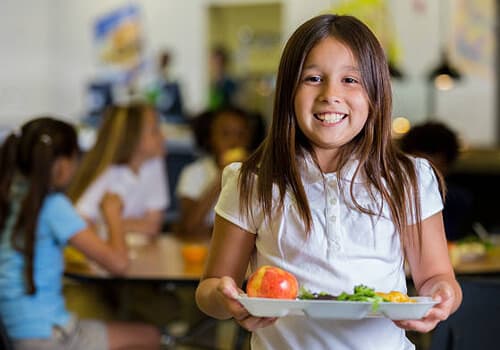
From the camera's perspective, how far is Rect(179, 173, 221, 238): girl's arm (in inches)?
140

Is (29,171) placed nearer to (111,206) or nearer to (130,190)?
(111,206)

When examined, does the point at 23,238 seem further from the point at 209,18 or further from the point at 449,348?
the point at 209,18

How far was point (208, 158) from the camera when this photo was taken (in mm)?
4012

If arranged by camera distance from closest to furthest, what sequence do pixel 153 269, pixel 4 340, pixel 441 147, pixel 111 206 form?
pixel 4 340 → pixel 153 269 → pixel 111 206 → pixel 441 147

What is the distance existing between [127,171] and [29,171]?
44.6 inches

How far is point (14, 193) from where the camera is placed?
2.55m

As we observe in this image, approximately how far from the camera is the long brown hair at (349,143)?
1428 mm

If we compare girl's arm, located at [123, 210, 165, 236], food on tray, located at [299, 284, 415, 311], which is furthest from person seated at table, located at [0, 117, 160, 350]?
food on tray, located at [299, 284, 415, 311]

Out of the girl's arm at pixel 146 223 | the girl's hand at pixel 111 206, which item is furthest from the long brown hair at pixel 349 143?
the girl's arm at pixel 146 223

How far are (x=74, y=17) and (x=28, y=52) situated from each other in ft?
2.48

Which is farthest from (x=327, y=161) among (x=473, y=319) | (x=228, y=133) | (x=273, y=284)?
(x=228, y=133)

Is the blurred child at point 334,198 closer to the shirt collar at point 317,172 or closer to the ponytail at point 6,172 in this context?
the shirt collar at point 317,172

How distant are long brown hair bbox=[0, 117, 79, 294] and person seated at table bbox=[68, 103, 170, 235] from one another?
1.01 metres

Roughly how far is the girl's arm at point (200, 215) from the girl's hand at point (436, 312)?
7.17 feet
